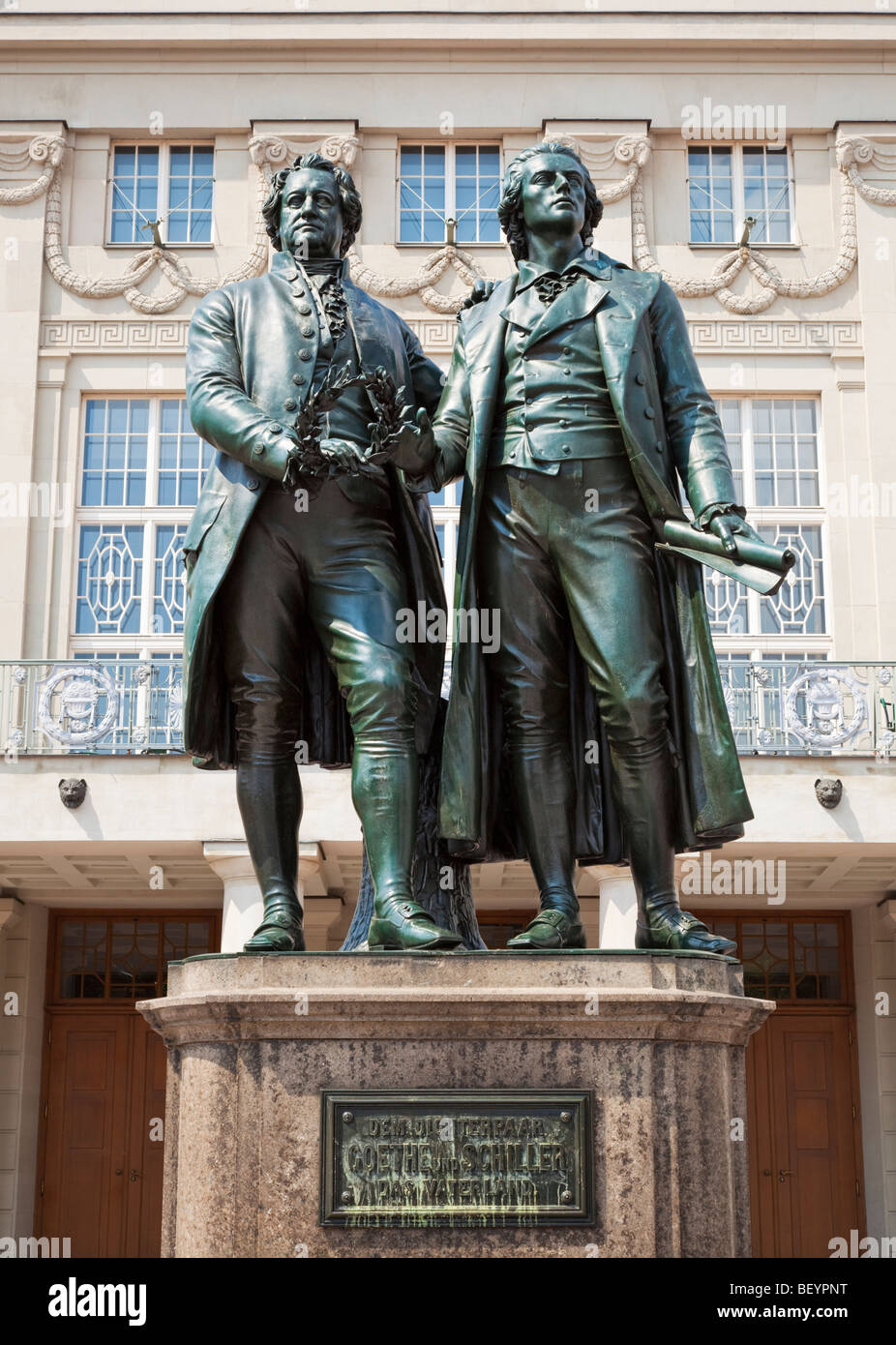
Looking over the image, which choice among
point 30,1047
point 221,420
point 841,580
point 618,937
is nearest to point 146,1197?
point 30,1047

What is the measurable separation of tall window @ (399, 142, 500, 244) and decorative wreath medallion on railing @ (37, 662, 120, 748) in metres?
7.09

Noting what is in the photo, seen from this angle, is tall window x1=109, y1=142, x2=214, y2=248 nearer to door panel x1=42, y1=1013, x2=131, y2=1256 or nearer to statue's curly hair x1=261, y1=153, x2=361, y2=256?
door panel x1=42, y1=1013, x2=131, y2=1256

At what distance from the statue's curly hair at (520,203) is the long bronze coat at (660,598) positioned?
27 centimetres

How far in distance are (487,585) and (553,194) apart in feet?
4.05

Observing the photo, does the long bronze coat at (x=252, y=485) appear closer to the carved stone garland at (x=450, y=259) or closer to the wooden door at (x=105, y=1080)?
the wooden door at (x=105, y=1080)

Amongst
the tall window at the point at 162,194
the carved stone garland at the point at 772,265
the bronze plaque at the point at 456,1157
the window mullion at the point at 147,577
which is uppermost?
the tall window at the point at 162,194

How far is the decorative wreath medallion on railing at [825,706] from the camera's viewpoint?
18344 mm

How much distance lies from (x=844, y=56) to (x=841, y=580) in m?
6.52

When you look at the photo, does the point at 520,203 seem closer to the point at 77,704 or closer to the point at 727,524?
the point at 727,524

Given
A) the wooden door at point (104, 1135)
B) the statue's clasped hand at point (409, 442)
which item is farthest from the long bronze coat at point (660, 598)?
the wooden door at point (104, 1135)

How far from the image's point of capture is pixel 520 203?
5.70 m

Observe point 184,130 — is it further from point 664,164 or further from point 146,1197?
point 146,1197

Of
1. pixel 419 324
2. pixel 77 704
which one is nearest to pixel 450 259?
pixel 419 324

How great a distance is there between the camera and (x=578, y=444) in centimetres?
537
